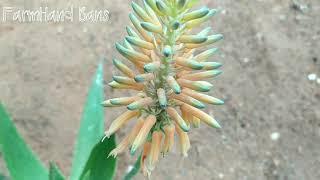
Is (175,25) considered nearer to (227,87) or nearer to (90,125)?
(90,125)

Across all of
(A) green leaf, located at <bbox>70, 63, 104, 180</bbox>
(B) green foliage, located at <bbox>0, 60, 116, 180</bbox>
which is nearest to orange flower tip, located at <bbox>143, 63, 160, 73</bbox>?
(B) green foliage, located at <bbox>0, 60, 116, 180</bbox>

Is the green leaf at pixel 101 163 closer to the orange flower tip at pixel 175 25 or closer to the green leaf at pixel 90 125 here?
the green leaf at pixel 90 125

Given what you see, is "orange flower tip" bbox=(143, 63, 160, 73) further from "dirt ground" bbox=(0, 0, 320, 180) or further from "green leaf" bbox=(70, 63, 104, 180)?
"dirt ground" bbox=(0, 0, 320, 180)

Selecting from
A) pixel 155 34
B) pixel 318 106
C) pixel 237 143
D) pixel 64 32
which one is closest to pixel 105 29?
pixel 64 32

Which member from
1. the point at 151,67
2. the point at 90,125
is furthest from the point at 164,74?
the point at 90,125

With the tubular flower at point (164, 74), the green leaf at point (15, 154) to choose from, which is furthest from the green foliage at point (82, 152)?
the tubular flower at point (164, 74)

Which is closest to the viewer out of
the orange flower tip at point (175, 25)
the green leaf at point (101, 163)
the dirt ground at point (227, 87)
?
the orange flower tip at point (175, 25)
